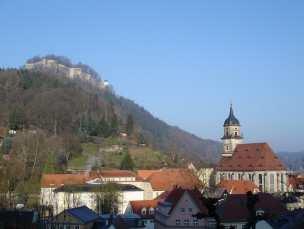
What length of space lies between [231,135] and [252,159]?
25.9 feet

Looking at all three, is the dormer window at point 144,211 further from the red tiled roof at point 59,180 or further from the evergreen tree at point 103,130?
the evergreen tree at point 103,130

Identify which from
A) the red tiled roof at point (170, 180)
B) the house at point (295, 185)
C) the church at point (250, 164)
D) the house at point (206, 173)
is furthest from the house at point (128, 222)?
the house at point (206, 173)

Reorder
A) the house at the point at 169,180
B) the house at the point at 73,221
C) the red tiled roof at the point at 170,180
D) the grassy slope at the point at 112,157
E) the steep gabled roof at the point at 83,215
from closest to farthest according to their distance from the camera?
the house at the point at 73,221
the steep gabled roof at the point at 83,215
the house at the point at 169,180
the red tiled roof at the point at 170,180
the grassy slope at the point at 112,157

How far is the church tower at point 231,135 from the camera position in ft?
304

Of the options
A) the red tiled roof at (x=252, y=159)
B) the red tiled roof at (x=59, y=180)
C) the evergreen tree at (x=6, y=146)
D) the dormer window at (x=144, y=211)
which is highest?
the evergreen tree at (x=6, y=146)

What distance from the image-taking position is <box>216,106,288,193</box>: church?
8338 centimetres

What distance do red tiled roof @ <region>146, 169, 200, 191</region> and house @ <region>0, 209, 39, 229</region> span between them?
3169 cm

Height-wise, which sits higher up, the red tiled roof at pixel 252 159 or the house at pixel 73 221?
the red tiled roof at pixel 252 159

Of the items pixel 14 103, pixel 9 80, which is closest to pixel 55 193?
pixel 14 103

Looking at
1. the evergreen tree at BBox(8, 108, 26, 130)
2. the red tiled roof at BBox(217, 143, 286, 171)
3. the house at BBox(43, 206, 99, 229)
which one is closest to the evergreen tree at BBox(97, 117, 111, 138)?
the evergreen tree at BBox(8, 108, 26, 130)

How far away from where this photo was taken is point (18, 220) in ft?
129

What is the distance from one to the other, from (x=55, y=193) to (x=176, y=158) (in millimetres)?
55695

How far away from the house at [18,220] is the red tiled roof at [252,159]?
49.2 metres

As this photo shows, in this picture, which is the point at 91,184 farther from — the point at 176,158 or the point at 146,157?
the point at 176,158
